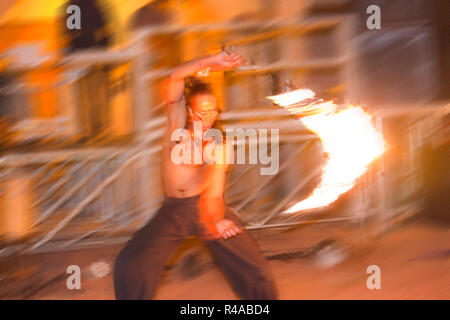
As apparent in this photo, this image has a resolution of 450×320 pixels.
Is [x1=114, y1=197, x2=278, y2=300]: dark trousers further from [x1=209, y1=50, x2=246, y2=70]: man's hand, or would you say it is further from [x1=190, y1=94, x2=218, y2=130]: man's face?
[x1=209, y1=50, x2=246, y2=70]: man's hand

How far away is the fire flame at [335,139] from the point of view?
2771mm

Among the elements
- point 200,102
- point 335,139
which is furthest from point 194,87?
point 335,139

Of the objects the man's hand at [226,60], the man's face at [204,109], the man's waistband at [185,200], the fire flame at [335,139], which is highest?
the man's hand at [226,60]

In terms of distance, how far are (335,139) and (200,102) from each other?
2.66ft

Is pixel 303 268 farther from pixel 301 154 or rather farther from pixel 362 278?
pixel 301 154

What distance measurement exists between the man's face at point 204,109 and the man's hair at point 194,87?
0.02m

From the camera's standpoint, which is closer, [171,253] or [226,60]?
[171,253]

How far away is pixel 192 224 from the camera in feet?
8.10

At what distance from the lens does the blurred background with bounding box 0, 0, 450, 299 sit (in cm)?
272

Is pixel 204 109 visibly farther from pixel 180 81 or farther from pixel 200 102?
pixel 180 81

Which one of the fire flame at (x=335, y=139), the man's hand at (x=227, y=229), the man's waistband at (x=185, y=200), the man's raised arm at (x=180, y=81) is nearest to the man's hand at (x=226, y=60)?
the man's raised arm at (x=180, y=81)

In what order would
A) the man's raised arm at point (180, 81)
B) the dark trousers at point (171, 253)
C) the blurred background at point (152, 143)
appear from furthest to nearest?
the blurred background at point (152, 143), the man's raised arm at point (180, 81), the dark trousers at point (171, 253)

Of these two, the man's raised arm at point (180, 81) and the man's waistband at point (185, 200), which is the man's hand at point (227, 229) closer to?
the man's waistband at point (185, 200)

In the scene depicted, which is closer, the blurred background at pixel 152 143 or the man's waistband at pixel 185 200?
the man's waistband at pixel 185 200
